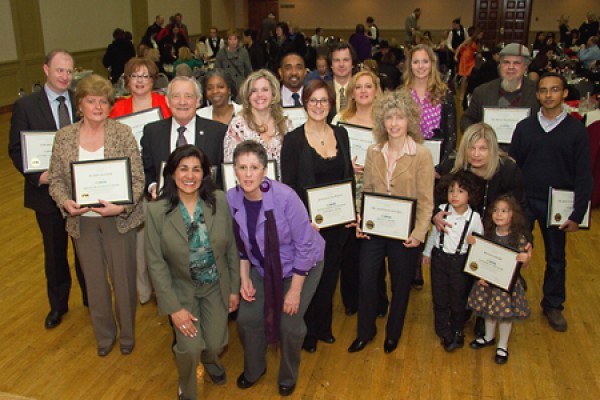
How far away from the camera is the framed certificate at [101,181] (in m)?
3.33

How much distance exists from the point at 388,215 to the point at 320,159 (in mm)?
538

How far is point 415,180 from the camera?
352 cm

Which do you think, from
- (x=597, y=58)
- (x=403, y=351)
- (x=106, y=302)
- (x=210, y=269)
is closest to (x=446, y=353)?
(x=403, y=351)

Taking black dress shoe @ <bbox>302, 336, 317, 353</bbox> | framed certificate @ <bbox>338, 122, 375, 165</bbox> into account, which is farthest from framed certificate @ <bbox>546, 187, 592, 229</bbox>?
black dress shoe @ <bbox>302, 336, 317, 353</bbox>

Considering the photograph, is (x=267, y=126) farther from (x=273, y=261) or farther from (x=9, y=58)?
(x=9, y=58)

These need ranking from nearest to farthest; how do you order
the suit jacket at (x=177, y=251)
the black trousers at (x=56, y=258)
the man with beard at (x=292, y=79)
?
the suit jacket at (x=177, y=251) → the black trousers at (x=56, y=258) → the man with beard at (x=292, y=79)

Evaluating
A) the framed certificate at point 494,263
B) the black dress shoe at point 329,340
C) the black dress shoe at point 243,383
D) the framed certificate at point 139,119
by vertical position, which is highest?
the framed certificate at point 139,119

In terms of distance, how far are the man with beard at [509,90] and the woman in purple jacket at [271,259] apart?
1900 millimetres

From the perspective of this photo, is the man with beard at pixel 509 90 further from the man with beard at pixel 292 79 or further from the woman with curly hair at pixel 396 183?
the man with beard at pixel 292 79

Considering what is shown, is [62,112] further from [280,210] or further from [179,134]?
[280,210]

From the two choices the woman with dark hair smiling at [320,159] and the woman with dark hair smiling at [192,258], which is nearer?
the woman with dark hair smiling at [192,258]

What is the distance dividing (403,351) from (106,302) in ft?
6.48

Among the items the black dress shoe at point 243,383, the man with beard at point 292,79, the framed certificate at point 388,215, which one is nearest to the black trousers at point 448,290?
the framed certificate at point 388,215

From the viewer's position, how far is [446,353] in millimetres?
3797
